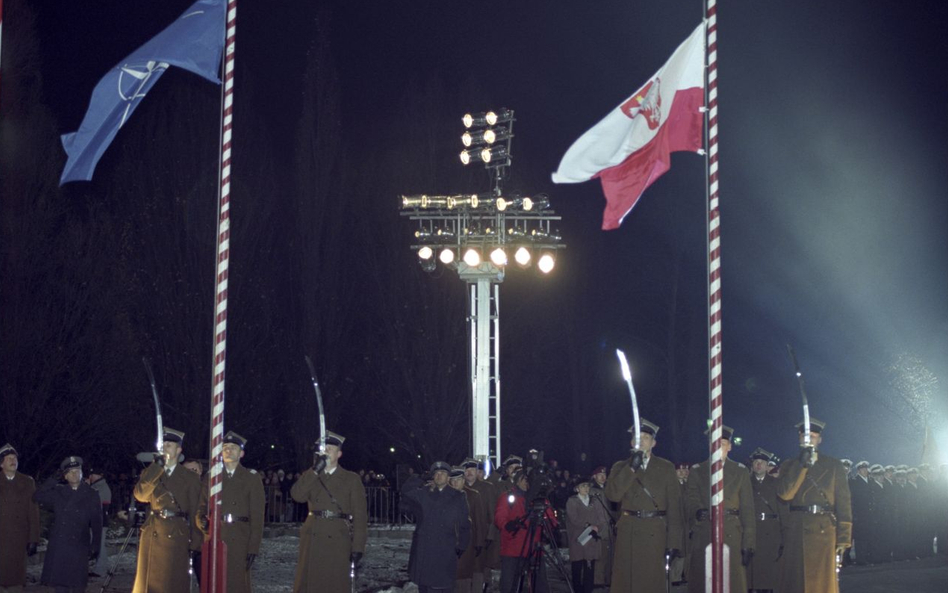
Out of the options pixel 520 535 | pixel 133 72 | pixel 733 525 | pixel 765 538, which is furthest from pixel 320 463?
pixel 765 538

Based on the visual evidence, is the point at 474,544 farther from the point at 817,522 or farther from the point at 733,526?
the point at 817,522

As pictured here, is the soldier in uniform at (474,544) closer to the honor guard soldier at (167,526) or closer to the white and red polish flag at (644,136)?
the honor guard soldier at (167,526)

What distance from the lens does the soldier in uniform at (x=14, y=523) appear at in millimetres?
14477

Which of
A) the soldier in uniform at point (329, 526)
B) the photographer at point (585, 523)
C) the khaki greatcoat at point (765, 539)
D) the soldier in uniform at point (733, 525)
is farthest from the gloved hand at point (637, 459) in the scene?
the photographer at point (585, 523)

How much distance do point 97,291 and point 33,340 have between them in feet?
8.81

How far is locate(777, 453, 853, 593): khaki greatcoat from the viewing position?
13.2 metres

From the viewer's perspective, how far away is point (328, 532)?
1276 centimetres

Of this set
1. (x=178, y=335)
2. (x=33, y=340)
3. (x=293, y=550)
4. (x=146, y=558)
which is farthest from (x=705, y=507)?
(x=178, y=335)

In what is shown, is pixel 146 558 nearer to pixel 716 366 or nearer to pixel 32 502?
pixel 32 502

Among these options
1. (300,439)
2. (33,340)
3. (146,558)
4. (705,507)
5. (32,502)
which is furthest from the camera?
(300,439)

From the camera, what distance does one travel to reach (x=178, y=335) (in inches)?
1240

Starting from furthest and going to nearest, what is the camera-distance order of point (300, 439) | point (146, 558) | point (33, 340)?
point (300, 439) → point (33, 340) → point (146, 558)

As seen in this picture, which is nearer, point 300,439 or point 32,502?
point 32,502

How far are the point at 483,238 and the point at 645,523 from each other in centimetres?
962
